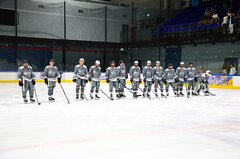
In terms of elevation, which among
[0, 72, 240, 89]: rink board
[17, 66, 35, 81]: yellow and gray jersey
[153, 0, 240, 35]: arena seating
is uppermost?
[153, 0, 240, 35]: arena seating

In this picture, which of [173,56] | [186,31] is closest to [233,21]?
[186,31]

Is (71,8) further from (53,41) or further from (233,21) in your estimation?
(233,21)

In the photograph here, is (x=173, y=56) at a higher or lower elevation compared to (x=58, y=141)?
higher

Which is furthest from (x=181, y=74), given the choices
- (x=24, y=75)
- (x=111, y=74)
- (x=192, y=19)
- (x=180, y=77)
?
(x=192, y=19)

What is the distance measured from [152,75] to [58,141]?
28.2 ft

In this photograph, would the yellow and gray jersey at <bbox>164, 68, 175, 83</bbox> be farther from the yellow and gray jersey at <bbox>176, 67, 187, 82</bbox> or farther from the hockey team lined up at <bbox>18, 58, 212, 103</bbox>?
the yellow and gray jersey at <bbox>176, 67, 187, 82</bbox>

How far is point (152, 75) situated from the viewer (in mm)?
13492

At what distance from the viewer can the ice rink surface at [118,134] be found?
464 cm

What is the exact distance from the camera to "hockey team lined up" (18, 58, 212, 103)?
10.9 metres

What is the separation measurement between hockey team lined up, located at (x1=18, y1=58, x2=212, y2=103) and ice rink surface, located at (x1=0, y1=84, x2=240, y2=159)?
87.0 inches

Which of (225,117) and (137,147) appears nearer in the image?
(137,147)

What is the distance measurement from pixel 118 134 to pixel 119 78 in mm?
8001

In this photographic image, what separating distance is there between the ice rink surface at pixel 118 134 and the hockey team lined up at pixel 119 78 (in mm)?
2211

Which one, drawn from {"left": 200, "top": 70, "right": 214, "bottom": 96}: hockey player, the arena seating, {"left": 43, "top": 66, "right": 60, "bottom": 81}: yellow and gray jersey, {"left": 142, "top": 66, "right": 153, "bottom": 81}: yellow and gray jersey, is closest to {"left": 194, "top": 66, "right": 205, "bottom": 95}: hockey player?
{"left": 200, "top": 70, "right": 214, "bottom": 96}: hockey player
